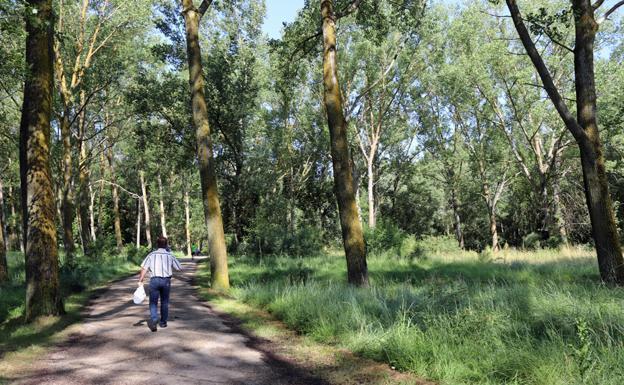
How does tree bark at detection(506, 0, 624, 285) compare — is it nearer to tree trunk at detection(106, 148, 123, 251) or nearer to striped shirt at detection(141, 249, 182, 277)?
striped shirt at detection(141, 249, 182, 277)

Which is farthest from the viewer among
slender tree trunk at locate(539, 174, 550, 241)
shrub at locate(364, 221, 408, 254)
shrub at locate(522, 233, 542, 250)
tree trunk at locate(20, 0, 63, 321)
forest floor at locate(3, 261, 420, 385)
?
slender tree trunk at locate(539, 174, 550, 241)

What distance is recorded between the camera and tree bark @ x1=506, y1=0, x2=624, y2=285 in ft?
33.2

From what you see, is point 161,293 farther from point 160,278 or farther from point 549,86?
point 549,86

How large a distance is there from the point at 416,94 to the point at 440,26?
6.22m

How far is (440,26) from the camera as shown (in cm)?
3284

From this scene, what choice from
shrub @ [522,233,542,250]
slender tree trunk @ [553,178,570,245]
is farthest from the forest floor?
slender tree trunk @ [553,178,570,245]

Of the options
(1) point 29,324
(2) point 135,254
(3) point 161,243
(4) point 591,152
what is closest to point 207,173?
(3) point 161,243

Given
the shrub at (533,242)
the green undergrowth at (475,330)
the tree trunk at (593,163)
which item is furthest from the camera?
the shrub at (533,242)

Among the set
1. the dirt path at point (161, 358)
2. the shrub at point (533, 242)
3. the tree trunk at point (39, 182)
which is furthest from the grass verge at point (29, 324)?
the shrub at point (533, 242)

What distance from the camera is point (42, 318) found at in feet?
29.7

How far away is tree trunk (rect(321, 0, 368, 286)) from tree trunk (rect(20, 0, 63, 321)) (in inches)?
259

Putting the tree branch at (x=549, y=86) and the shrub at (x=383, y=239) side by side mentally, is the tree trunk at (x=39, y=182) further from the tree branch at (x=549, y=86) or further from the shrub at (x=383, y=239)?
the shrub at (x=383, y=239)

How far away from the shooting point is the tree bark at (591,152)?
10133mm

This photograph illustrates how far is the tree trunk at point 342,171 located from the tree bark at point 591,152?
5.19 metres
